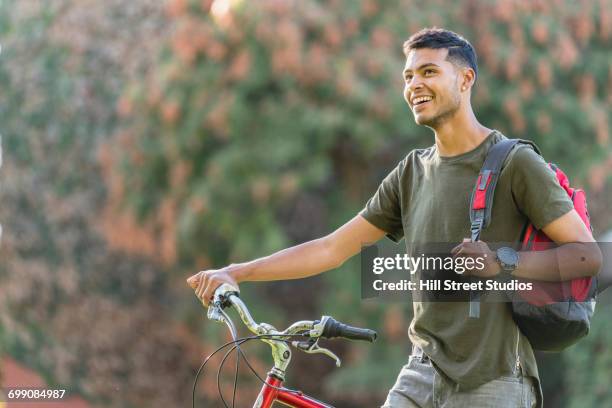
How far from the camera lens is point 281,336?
10.2ft

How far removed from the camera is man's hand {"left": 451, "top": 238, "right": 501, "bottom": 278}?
9.91 feet

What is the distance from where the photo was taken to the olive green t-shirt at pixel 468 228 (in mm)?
3176

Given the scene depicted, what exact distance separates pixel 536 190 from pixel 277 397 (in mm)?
973

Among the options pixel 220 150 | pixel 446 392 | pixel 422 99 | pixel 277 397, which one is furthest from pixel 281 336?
pixel 220 150

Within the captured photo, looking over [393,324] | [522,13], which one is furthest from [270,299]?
[522,13]

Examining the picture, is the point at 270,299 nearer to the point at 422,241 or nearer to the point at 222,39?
the point at 222,39

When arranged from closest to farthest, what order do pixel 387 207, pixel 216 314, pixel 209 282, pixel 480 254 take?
pixel 480 254 → pixel 216 314 → pixel 209 282 → pixel 387 207

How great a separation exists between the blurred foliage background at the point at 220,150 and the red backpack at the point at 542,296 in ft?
16.5

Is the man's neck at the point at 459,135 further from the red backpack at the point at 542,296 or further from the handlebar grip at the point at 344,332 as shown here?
the handlebar grip at the point at 344,332

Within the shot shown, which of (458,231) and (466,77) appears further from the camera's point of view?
(466,77)

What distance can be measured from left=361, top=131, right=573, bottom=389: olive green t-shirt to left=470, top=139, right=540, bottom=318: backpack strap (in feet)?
0.08

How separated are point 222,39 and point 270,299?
2.71 meters

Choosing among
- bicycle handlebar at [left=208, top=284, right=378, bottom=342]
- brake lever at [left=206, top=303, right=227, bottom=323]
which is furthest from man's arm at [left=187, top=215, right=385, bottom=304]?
bicycle handlebar at [left=208, top=284, right=378, bottom=342]

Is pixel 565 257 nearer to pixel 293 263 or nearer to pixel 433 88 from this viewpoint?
pixel 433 88
